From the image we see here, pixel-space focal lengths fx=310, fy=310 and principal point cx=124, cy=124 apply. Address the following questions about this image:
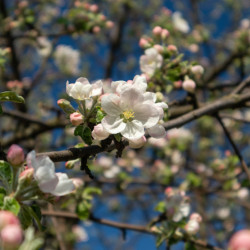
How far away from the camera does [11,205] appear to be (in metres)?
0.91

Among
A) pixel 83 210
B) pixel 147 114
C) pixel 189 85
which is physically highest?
pixel 147 114

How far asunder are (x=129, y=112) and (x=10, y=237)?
0.68 metres

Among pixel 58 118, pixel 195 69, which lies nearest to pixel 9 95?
pixel 195 69

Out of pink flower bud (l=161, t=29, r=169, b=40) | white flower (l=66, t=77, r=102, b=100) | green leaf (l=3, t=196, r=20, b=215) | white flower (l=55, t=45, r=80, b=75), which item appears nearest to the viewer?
green leaf (l=3, t=196, r=20, b=215)

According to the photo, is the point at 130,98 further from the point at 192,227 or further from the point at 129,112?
the point at 192,227

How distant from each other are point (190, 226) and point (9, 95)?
1.32m

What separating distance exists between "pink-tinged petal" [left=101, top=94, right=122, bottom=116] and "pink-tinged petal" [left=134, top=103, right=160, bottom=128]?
0.07 m

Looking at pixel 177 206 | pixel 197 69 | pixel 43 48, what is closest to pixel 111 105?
pixel 197 69

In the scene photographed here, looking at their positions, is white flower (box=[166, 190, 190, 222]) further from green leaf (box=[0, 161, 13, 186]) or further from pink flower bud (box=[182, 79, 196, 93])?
green leaf (box=[0, 161, 13, 186])

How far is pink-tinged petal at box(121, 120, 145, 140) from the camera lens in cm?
116

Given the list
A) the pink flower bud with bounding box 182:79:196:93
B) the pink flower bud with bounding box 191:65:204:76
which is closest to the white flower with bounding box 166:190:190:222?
the pink flower bud with bounding box 182:79:196:93

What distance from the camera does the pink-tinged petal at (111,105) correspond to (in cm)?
116

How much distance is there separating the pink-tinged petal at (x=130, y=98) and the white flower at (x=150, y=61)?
0.74 meters

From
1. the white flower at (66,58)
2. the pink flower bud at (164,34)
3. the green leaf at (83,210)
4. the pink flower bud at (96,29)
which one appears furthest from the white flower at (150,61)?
the white flower at (66,58)
